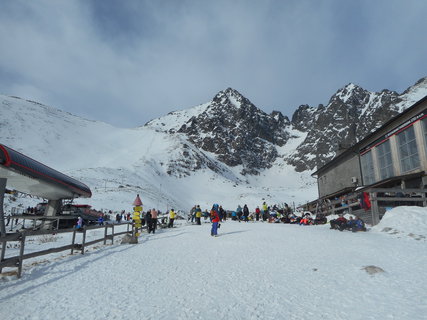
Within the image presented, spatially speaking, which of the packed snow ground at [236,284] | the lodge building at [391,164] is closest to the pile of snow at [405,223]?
the packed snow ground at [236,284]

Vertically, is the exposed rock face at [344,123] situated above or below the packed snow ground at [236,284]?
above

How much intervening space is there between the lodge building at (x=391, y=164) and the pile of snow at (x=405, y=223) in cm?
69

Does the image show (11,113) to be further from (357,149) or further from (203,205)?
(357,149)

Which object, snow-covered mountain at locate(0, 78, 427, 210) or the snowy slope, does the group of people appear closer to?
snow-covered mountain at locate(0, 78, 427, 210)

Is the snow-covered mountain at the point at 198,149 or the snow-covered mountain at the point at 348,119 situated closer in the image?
the snow-covered mountain at the point at 198,149

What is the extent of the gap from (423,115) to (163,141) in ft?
355

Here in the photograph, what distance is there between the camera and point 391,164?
18.4 m

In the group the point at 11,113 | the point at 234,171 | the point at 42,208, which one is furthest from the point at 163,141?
the point at 42,208

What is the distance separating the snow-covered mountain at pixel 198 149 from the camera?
72.2 metres

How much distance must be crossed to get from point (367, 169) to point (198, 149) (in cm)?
10888

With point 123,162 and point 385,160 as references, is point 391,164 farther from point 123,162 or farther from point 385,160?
point 123,162

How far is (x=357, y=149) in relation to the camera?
23.8 m

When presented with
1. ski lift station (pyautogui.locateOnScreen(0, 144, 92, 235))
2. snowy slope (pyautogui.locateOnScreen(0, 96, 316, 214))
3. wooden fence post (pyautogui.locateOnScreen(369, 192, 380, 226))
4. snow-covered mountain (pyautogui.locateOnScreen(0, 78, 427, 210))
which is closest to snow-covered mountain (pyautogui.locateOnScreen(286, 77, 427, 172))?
snow-covered mountain (pyautogui.locateOnScreen(0, 78, 427, 210))

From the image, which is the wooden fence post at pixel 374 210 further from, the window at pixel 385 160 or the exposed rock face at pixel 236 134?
the exposed rock face at pixel 236 134
